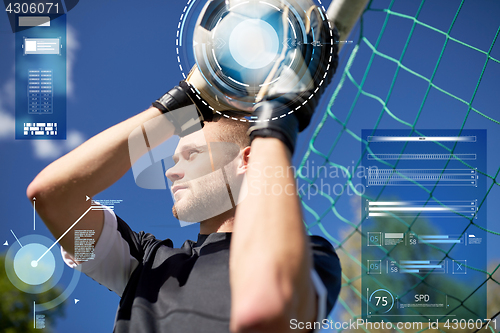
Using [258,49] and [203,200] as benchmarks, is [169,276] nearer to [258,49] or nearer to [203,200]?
[203,200]

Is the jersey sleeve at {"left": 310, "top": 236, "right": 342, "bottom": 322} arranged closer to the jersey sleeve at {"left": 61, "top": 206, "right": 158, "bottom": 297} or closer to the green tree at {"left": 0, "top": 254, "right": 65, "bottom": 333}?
the jersey sleeve at {"left": 61, "top": 206, "right": 158, "bottom": 297}

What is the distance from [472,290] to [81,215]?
87cm

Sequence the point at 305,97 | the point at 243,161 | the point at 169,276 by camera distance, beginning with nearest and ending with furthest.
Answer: the point at 305,97, the point at 169,276, the point at 243,161

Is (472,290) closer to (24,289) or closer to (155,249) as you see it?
(155,249)

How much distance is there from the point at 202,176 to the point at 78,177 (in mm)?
238

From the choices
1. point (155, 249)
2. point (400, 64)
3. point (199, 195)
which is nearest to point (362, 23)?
point (400, 64)

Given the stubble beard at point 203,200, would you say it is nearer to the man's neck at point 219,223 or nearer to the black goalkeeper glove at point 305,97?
Answer: the man's neck at point 219,223

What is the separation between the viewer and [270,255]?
40 centimetres

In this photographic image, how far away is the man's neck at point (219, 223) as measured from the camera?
78 centimetres

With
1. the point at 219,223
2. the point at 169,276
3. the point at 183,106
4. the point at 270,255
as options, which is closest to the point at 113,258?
the point at 169,276

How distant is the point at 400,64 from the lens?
3.11ft

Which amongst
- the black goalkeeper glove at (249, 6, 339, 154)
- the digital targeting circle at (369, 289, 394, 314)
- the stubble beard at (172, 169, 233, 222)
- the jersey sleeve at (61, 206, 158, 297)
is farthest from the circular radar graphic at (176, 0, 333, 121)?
the digital targeting circle at (369, 289, 394, 314)

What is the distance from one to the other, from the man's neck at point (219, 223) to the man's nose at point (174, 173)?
0.12 m

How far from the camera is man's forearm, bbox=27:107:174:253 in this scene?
0.63m
